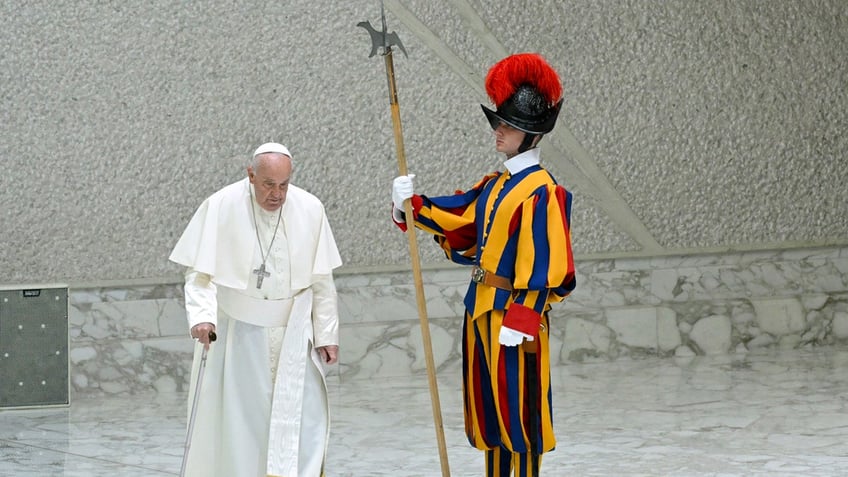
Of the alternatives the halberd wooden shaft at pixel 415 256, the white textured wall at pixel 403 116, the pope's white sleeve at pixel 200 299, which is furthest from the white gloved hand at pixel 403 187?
the white textured wall at pixel 403 116

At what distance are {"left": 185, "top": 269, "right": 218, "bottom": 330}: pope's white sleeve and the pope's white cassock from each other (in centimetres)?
1

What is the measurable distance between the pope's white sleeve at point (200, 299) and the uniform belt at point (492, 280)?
0.79 m

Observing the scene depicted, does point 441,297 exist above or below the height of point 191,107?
below

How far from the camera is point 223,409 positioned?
3.96 m

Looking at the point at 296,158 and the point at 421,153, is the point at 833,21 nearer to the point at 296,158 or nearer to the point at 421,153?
the point at 421,153

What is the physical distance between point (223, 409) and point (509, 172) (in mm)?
1161

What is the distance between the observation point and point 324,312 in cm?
402

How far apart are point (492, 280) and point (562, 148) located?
11.1ft

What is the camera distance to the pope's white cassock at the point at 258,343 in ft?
12.9

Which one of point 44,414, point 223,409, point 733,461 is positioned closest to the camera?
point 223,409

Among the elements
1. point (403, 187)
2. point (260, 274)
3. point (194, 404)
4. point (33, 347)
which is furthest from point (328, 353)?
point (33, 347)

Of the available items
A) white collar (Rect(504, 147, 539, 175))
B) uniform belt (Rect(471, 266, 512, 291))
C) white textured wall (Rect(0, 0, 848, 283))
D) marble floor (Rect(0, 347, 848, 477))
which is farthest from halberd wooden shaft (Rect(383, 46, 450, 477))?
white textured wall (Rect(0, 0, 848, 283))

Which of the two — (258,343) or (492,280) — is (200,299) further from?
(492,280)

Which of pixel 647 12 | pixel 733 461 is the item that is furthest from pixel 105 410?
pixel 647 12
